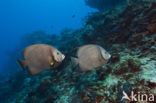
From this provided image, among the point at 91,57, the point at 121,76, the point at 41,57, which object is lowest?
the point at 121,76

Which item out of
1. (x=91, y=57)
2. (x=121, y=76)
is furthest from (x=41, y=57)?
(x=121, y=76)

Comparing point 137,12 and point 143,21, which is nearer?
point 143,21

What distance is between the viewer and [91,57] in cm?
189

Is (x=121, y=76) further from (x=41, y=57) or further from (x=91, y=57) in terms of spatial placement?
(x=41, y=57)

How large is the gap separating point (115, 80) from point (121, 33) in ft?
9.58

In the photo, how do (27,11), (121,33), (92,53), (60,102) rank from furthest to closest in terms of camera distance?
1. (27,11)
2. (121,33)
3. (60,102)
4. (92,53)

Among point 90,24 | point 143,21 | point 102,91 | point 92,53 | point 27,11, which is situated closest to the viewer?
point 92,53

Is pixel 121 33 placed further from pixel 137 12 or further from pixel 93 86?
pixel 93 86

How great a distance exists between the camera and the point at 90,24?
7469mm

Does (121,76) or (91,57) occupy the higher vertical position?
(91,57)

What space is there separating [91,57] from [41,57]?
0.99m

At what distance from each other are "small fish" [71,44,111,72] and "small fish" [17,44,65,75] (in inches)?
14.3

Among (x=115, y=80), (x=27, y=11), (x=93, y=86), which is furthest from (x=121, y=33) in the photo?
(x=27, y=11)

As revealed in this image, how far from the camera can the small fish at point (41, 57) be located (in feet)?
6.44
